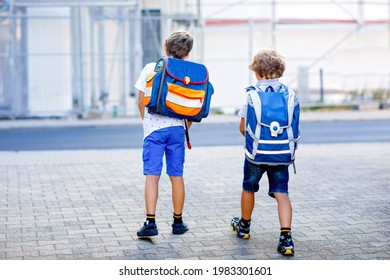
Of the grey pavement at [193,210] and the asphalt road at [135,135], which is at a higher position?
the grey pavement at [193,210]

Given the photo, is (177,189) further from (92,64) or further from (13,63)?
(92,64)

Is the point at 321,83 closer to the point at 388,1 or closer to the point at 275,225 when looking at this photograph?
the point at 388,1

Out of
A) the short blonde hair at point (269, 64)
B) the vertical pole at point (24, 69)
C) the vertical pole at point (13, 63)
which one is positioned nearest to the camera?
the short blonde hair at point (269, 64)

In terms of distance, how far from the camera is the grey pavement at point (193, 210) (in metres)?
6.15

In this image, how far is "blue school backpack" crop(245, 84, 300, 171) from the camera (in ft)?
19.8

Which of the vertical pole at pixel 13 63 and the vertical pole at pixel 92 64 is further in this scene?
the vertical pole at pixel 92 64

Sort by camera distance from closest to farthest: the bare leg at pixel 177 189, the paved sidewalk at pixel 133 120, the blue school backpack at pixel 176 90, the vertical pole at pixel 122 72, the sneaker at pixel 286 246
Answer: the sneaker at pixel 286 246 < the blue school backpack at pixel 176 90 < the bare leg at pixel 177 189 < the paved sidewalk at pixel 133 120 < the vertical pole at pixel 122 72

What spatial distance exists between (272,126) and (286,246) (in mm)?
802

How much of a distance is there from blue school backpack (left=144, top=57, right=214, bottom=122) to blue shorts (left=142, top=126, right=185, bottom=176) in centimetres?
16

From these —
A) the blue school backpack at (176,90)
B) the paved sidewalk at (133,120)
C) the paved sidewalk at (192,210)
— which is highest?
the blue school backpack at (176,90)

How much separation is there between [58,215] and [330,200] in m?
2.47

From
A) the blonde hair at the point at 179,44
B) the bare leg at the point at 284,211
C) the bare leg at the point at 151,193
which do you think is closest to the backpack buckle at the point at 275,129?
the bare leg at the point at 284,211

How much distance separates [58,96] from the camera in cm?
Answer: 2250

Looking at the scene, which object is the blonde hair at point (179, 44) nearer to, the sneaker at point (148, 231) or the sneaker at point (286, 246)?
the sneaker at point (148, 231)
